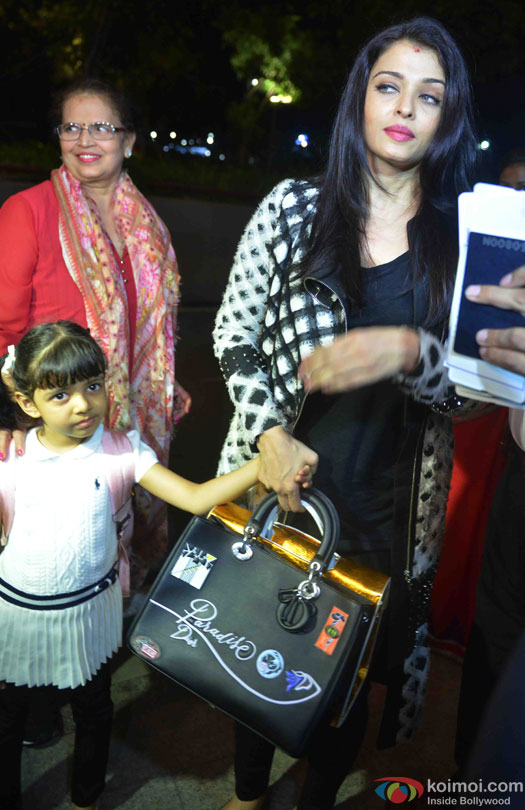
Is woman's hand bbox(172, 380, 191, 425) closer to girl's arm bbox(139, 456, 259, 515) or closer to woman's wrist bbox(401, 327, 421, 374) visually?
girl's arm bbox(139, 456, 259, 515)

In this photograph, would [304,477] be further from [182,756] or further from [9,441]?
[182,756]

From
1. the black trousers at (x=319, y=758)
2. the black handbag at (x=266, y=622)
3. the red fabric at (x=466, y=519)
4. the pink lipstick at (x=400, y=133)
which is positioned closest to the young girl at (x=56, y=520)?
the black handbag at (x=266, y=622)

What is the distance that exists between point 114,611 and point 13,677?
1.02ft

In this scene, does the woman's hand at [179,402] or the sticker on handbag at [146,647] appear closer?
the sticker on handbag at [146,647]

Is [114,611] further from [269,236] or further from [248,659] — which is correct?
[269,236]

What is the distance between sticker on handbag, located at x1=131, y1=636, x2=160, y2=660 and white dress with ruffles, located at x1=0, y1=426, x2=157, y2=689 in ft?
1.46

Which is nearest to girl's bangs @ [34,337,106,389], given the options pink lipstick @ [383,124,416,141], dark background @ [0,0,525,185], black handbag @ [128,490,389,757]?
black handbag @ [128,490,389,757]

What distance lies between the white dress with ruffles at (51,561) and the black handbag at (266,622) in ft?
1.41

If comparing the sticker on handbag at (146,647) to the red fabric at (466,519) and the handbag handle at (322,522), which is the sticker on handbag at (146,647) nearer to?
the handbag handle at (322,522)

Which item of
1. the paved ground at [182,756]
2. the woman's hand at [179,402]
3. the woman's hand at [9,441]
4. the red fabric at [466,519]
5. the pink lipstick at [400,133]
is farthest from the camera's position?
the woman's hand at [179,402]

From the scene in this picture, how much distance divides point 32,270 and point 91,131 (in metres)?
0.61

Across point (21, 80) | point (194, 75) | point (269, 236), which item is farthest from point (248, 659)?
point (21, 80)

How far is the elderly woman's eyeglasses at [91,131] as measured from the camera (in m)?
2.72

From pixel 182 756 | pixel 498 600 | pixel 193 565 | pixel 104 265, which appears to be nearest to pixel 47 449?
pixel 193 565
